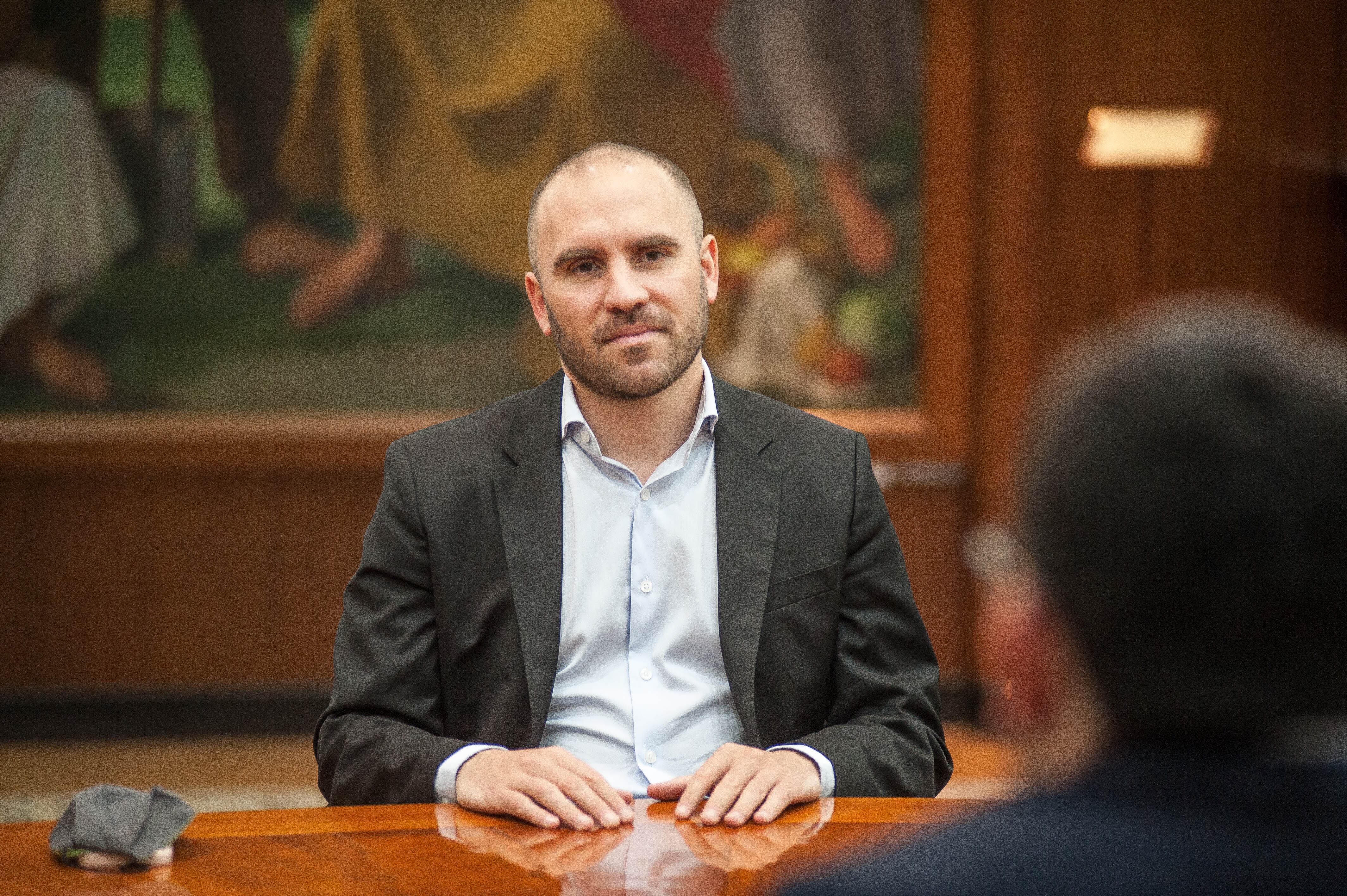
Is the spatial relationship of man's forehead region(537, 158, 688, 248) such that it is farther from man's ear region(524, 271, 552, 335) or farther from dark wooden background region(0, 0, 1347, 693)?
dark wooden background region(0, 0, 1347, 693)

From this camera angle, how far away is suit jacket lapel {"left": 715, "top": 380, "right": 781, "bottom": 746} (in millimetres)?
2176

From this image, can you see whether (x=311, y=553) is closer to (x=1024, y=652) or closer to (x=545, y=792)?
(x=545, y=792)

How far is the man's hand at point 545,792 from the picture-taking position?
1.69 metres

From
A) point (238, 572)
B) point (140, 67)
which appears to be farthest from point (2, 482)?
point (140, 67)

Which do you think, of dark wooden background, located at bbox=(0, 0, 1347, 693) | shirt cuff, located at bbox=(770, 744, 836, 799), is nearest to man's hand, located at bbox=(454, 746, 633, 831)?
shirt cuff, located at bbox=(770, 744, 836, 799)

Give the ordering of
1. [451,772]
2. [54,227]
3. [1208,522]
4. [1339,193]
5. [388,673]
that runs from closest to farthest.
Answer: [1208,522] < [451,772] < [388,673] < [54,227] < [1339,193]

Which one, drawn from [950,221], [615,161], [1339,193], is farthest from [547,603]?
[1339,193]

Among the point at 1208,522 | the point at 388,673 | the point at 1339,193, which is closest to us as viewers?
the point at 1208,522

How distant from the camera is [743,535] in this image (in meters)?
2.26

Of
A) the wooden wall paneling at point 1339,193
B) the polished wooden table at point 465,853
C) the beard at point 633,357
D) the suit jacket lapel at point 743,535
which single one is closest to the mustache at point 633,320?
the beard at point 633,357

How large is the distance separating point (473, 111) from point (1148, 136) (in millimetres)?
2994

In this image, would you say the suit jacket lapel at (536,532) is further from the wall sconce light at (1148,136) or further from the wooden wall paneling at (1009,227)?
the wall sconce light at (1148,136)

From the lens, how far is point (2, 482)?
5.54 meters

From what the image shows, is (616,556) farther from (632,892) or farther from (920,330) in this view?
(920,330)
